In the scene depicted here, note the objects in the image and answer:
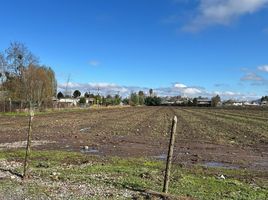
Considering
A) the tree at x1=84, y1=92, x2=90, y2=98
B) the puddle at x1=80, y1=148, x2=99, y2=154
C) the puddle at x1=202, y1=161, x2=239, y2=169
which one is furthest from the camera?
the tree at x1=84, y1=92, x2=90, y2=98

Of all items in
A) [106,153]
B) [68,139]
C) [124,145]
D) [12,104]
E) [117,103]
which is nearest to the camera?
[106,153]

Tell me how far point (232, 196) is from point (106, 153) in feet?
30.2

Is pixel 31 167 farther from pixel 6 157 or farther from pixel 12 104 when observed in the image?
pixel 12 104

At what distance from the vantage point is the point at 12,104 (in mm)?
65250

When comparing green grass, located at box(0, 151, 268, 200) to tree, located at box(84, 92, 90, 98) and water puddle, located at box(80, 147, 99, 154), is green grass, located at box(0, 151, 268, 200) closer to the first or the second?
water puddle, located at box(80, 147, 99, 154)

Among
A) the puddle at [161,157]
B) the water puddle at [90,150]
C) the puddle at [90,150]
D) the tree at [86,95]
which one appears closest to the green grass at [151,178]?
the puddle at [161,157]

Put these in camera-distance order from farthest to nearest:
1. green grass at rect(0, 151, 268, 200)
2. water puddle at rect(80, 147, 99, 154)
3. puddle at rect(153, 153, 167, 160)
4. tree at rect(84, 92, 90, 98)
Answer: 1. tree at rect(84, 92, 90, 98)
2. water puddle at rect(80, 147, 99, 154)
3. puddle at rect(153, 153, 167, 160)
4. green grass at rect(0, 151, 268, 200)

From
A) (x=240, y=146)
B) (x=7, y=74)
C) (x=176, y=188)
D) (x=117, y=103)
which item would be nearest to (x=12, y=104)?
(x=7, y=74)

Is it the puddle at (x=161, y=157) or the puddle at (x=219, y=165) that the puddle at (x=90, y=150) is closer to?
the puddle at (x=161, y=157)

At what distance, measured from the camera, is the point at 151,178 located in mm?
10539

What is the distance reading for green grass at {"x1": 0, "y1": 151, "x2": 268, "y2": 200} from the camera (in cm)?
911

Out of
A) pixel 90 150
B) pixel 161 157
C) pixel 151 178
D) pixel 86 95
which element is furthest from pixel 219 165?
pixel 86 95

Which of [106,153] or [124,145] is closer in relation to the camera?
[106,153]

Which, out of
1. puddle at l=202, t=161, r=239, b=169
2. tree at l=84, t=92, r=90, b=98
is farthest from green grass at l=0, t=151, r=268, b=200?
tree at l=84, t=92, r=90, b=98
